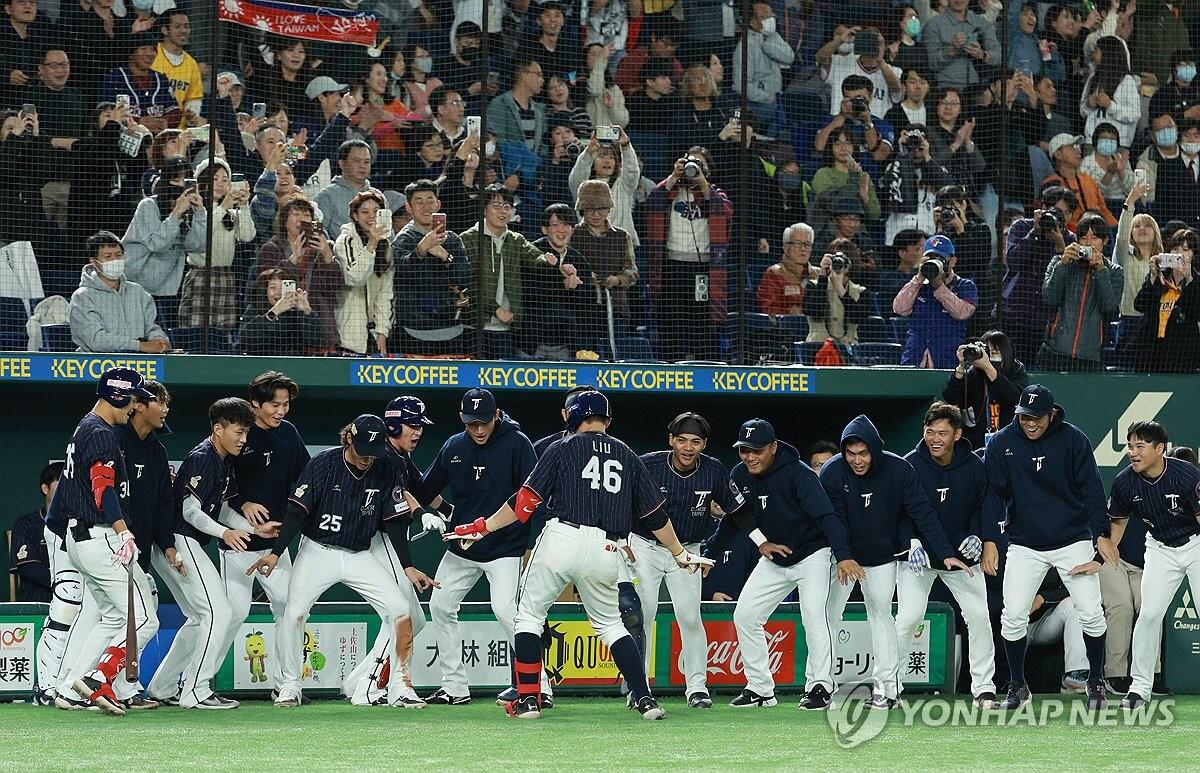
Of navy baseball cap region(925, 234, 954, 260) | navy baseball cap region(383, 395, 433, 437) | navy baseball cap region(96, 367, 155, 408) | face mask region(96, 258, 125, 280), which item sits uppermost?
navy baseball cap region(925, 234, 954, 260)

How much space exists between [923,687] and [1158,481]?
88.8 inches

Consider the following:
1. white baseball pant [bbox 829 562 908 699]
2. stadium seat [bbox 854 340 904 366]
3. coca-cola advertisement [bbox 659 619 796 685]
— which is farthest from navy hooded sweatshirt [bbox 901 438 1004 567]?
stadium seat [bbox 854 340 904 366]

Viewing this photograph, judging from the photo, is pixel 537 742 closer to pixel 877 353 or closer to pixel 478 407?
pixel 478 407

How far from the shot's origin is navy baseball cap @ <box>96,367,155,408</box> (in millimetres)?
8812

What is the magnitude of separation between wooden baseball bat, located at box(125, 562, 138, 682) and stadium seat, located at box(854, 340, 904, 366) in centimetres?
593

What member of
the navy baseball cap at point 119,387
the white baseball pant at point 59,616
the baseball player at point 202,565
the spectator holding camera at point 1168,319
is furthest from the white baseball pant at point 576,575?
the spectator holding camera at point 1168,319

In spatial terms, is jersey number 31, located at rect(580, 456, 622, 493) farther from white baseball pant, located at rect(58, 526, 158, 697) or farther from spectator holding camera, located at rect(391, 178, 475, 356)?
spectator holding camera, located at rect(391, 178, 475, 356)

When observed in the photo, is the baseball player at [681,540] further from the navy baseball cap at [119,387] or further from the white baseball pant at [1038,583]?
the navy baseball cap at [119,387]

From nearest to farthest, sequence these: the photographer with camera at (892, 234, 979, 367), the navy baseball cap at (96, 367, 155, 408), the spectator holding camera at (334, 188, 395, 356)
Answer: the navy baseball cap at (96, 367, 155, 408) < the spectator holding camera at (334, 188, 395, 356) < the photographer with camera at (892, 234, 979, 367)

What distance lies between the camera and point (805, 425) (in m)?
13.4

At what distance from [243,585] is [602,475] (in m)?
2.51

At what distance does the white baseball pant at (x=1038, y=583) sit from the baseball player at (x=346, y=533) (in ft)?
11.8

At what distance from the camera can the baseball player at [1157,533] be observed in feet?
31.2

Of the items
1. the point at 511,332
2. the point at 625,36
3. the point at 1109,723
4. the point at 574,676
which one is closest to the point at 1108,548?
the point at 1109,723
